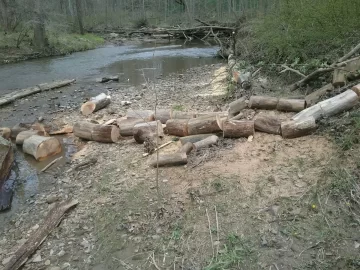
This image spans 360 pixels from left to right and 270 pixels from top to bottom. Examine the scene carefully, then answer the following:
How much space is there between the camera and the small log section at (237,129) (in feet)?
16.0

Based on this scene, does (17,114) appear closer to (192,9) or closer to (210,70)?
(210,70)

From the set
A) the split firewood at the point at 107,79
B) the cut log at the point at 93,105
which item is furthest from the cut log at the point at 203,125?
the split firewood at the point at 107,79

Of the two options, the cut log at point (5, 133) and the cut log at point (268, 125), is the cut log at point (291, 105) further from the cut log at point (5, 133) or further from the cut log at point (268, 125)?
the cut log at point (5, 133)

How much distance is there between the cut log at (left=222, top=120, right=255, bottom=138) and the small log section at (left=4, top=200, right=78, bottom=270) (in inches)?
92.2

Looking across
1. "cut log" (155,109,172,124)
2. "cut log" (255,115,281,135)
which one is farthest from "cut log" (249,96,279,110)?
"cut log" (155,109,172,124)

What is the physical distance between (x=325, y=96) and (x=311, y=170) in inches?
80.2

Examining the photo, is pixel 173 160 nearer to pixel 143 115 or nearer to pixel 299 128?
pixel 299 128

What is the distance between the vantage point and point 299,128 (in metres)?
4.59

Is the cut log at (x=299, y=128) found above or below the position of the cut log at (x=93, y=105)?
above

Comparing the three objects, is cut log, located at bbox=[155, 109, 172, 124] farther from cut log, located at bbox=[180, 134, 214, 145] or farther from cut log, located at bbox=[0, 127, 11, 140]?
cut log, located at bbox=[0, 127, 11, 140]

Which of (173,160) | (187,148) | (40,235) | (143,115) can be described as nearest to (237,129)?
(187,148)

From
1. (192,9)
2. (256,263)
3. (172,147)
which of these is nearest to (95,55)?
(172,147)

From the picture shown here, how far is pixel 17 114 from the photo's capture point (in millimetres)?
8000

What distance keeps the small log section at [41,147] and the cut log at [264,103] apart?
350 cm
